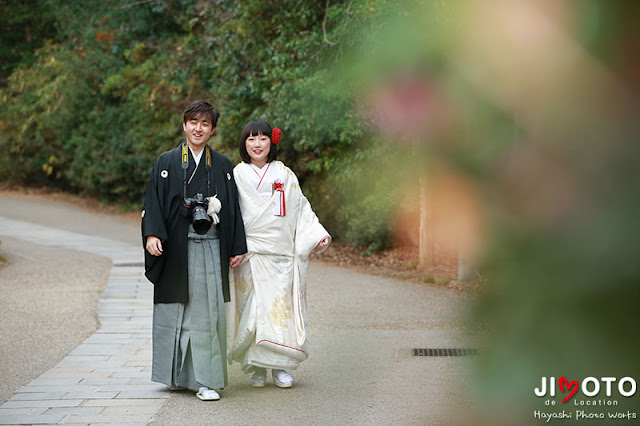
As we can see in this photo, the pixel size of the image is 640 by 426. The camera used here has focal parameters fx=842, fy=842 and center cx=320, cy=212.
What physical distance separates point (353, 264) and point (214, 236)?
7057mm

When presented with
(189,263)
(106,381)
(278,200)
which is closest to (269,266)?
(278,200)

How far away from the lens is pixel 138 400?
17.9ft

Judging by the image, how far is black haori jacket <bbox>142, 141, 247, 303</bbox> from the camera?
18.5 feet

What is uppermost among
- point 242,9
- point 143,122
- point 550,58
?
point 242,9

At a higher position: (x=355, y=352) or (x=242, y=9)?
(x=242, y=9)

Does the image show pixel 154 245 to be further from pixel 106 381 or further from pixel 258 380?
pixel 258 380

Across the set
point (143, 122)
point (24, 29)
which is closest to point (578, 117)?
point (143, 122)

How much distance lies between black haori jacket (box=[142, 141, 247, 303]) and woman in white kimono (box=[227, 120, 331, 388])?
0.71ft

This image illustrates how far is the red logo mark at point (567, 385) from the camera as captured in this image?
1124mm

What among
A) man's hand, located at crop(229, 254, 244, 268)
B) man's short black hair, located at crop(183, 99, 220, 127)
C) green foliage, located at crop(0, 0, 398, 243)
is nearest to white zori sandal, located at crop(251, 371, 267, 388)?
man's hand, located at crop(229, 254, 244, 268)

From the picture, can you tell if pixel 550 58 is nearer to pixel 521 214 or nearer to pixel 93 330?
pixel 521 214

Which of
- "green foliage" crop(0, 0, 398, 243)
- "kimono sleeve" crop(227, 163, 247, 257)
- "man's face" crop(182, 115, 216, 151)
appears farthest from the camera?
"green foliage" crop(0, 0, 398, 243)

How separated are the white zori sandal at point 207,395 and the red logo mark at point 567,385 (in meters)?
4.59

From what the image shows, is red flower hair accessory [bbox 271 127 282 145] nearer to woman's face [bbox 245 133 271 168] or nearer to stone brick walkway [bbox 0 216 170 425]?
woman's face [bbox 245 133 271 168]
